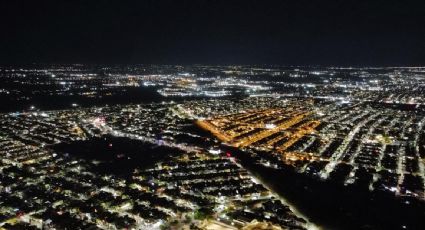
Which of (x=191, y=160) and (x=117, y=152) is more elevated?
(x=191, y=160)

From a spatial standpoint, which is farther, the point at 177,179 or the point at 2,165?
the point at 2,165

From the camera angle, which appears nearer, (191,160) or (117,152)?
(191,160)

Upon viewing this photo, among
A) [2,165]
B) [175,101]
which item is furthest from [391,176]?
[175,101]

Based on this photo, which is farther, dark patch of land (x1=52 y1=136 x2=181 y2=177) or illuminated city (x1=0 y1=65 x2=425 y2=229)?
dark patch of land (x1=52 y1=136 x2=181 y2=177)

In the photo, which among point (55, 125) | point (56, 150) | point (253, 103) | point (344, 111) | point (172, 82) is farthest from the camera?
point (172, 82)

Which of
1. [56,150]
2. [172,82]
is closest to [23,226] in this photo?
[56,150]

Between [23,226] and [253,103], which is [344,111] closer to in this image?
[253,103]

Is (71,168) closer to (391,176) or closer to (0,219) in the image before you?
(0,219)

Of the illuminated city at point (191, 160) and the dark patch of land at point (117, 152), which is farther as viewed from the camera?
the dark patch of land at point (117, 152)

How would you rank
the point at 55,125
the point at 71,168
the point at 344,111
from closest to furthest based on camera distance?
the point at 71,168, the point at 55,125, the point at 344,111
